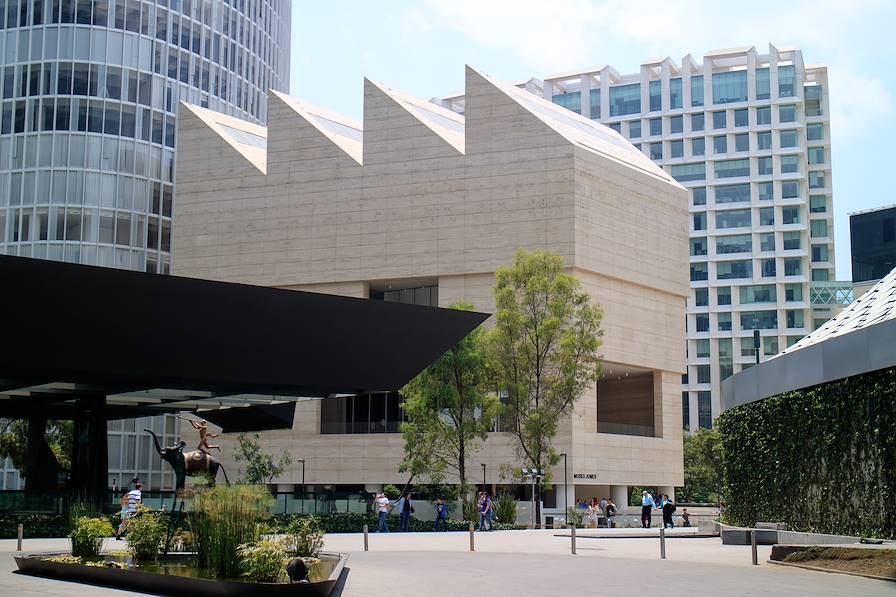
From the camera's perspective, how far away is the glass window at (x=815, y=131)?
4830 inches

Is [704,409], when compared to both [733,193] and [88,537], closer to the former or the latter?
[733,193]

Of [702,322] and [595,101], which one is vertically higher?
[595,101]

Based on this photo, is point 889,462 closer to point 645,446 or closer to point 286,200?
point 645,446

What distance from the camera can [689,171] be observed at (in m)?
126

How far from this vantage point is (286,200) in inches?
2923

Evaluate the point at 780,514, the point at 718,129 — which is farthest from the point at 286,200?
the point at 718,129

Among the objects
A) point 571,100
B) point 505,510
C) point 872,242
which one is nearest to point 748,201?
point 571,100

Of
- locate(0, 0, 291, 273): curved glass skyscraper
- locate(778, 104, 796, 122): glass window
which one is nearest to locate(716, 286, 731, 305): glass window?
locate(778, 104, 796, 122): glass window

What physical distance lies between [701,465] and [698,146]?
42.3 m

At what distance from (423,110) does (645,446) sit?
2671cm

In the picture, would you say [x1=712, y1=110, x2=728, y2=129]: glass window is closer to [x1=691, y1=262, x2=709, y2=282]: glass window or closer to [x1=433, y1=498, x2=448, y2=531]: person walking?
[x1=691, y1=262, x2=709, y2=282]: glass window

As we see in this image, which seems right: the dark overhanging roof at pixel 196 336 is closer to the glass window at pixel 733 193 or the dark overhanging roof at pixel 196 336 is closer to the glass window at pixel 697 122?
the glass window at pixel 733 193

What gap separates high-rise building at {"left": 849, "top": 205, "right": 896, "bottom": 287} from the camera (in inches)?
3022

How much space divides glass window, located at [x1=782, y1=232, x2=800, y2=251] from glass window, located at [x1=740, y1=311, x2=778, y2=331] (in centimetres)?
691
